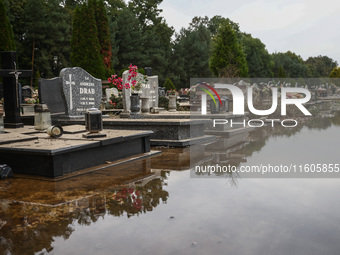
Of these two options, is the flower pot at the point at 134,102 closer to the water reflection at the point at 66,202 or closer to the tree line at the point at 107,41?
the water reflection at the point at 66,202

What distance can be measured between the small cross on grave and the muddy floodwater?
3.94 meters

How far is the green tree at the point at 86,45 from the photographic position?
26125mm

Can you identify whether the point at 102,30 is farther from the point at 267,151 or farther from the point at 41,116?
the point at 267,151

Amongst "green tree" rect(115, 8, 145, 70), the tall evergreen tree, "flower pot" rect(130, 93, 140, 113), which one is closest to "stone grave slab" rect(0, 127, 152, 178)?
"flower pot" rect(130, 93, 140, 113)

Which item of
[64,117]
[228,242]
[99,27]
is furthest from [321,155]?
[99,27]

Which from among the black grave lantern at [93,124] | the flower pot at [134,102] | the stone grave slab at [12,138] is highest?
the flower pot at [134,102]

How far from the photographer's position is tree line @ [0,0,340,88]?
88.5 ft

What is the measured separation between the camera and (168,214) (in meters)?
3.91

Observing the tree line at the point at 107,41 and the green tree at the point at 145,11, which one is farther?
the green tree at the point at 145,11

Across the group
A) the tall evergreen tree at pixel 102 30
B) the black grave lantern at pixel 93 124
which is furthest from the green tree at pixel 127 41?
the black grave lantern at pixel 93 124

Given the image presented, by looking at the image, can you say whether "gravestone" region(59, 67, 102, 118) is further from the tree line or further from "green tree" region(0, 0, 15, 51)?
"green tree" region(0, 0, 15, 51)

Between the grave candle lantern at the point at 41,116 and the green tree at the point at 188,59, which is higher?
the green tree at the point at 188,59

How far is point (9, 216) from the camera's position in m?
3.95

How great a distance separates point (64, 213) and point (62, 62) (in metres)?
33.9
